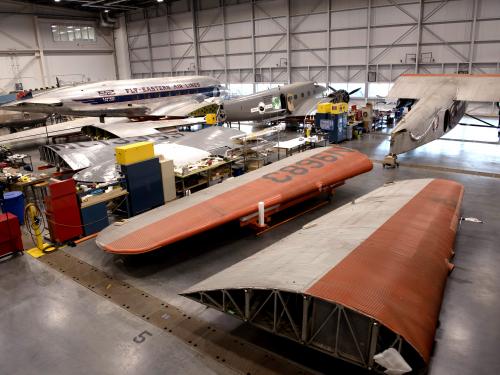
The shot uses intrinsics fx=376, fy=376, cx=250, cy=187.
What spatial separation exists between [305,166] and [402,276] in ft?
22.4

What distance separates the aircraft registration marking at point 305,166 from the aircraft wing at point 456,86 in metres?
8.69

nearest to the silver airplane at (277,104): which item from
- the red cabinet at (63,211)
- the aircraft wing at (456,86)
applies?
the aircraft wing at (456,86)

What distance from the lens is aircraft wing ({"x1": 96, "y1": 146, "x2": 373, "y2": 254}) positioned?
8602 mm

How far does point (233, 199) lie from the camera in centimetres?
1016

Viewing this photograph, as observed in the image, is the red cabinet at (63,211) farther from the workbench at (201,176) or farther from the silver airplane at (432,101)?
the silver airplane at (432,101)

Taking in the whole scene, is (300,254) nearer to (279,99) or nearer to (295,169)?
(295,169)

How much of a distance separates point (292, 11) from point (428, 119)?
73.8 ft

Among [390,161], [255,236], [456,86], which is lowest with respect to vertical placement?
[255,236]

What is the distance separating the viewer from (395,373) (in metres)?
4.67

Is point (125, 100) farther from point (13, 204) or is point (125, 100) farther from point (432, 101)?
point (432, 101)

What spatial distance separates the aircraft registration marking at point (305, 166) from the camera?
11500 mm

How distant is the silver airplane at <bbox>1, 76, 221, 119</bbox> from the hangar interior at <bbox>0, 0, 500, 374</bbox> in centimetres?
13

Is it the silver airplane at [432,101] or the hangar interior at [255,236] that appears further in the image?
the silver airplane at [432,101]

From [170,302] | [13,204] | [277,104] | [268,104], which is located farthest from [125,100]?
[170,302]
